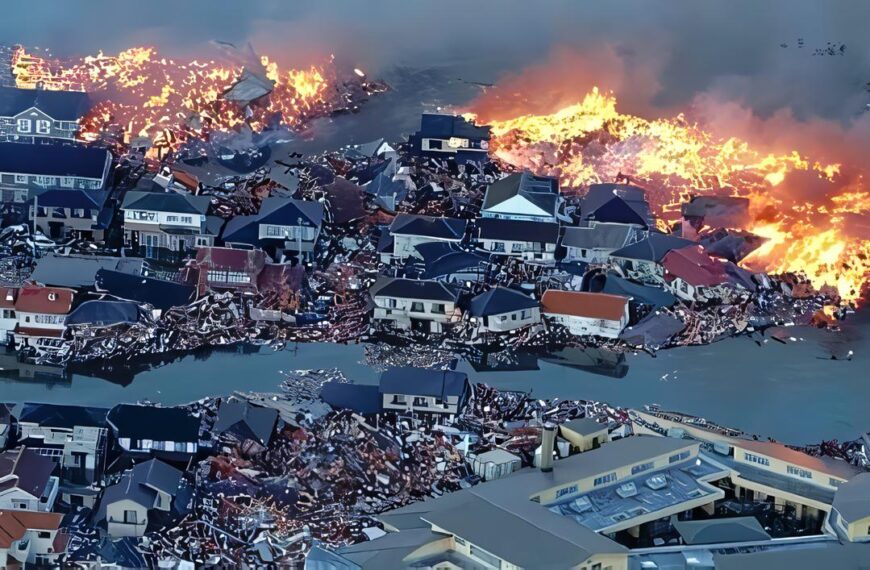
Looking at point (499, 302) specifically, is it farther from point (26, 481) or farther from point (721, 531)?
point (26, 481)

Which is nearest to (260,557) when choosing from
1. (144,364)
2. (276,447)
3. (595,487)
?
(276,447)

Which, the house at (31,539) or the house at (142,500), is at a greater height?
the house at (142,500)

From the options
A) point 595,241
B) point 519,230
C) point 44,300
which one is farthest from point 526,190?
point 44,300

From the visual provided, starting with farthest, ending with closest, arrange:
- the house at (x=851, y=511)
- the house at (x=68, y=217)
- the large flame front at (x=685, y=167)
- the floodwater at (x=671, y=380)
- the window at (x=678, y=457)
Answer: the large flame front at (x=685, y=167)
the house at (x=68, y=217)
the floodwater at (x=671, y=380)
the window at (x=678, y=457)
the house at (x=851, y=511)

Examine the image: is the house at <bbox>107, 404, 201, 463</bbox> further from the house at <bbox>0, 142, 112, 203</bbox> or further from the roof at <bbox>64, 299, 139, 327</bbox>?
the house at <bbox>0, 142, 112, 203</bbox>

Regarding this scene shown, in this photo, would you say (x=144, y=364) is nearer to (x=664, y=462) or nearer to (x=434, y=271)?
(x=434, y=271)

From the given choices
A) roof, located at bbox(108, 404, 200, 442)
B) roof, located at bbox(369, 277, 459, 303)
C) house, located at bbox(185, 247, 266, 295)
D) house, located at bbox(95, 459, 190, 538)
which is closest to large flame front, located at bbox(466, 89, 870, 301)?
roof, located at bbox(369, 277, 459, 303)

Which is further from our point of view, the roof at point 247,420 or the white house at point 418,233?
the white house at point 418,233

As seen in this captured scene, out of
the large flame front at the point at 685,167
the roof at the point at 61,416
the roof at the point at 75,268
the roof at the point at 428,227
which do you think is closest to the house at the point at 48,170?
the roof at the point at 75,268

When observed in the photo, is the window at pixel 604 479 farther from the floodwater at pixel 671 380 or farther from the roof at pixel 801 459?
the floodwater at pixel 671 380
